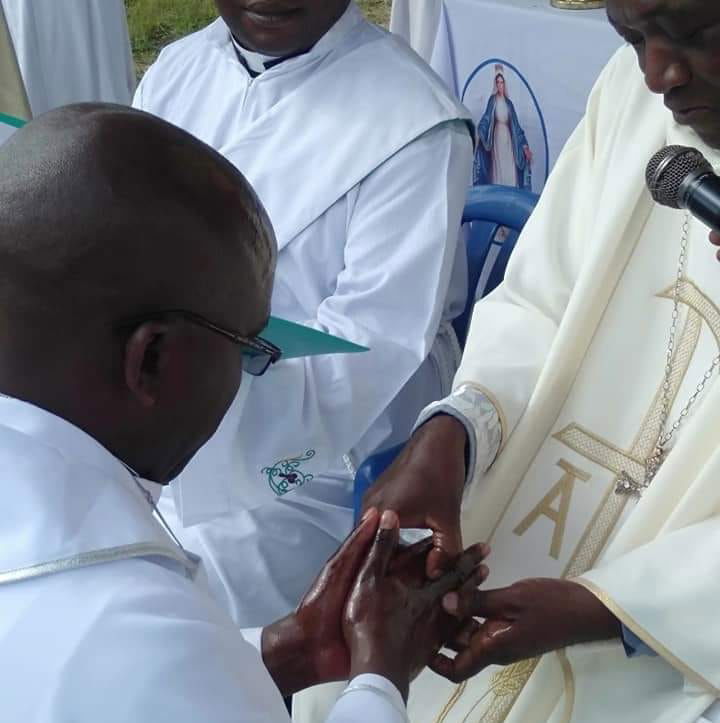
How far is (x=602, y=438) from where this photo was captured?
1.71 m

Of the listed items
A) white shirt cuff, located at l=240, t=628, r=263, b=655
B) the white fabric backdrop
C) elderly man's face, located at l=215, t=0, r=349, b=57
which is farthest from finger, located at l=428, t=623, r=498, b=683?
the white fabric backdrop

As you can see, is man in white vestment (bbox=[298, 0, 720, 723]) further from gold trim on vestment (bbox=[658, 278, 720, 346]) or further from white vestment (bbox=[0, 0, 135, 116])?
white vestment (bbox=[0, 0, 135, 116])

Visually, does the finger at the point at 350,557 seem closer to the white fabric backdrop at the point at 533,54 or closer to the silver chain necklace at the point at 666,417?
the silver chain necklace at the point at 666,417

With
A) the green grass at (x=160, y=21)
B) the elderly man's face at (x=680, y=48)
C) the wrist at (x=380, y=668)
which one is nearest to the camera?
the wrist at (x=380, y=668)

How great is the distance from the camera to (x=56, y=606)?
925 mm

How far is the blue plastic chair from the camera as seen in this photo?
247cm

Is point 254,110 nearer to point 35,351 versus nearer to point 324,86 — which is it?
point 324,86

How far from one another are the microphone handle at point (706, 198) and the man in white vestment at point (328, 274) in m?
0.87

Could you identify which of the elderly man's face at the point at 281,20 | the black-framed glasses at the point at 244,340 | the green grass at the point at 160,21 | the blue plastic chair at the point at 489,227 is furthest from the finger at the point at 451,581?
the green grass at the point at 160,21

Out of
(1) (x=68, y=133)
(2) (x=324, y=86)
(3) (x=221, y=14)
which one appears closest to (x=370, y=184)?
(2) (x=324, y=86)

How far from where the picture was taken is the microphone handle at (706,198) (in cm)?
125

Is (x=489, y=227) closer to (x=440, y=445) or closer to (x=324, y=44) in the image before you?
(x=324, y=44)

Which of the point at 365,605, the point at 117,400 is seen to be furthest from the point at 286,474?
the point at 117,400

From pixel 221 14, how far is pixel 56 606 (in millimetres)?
1655
